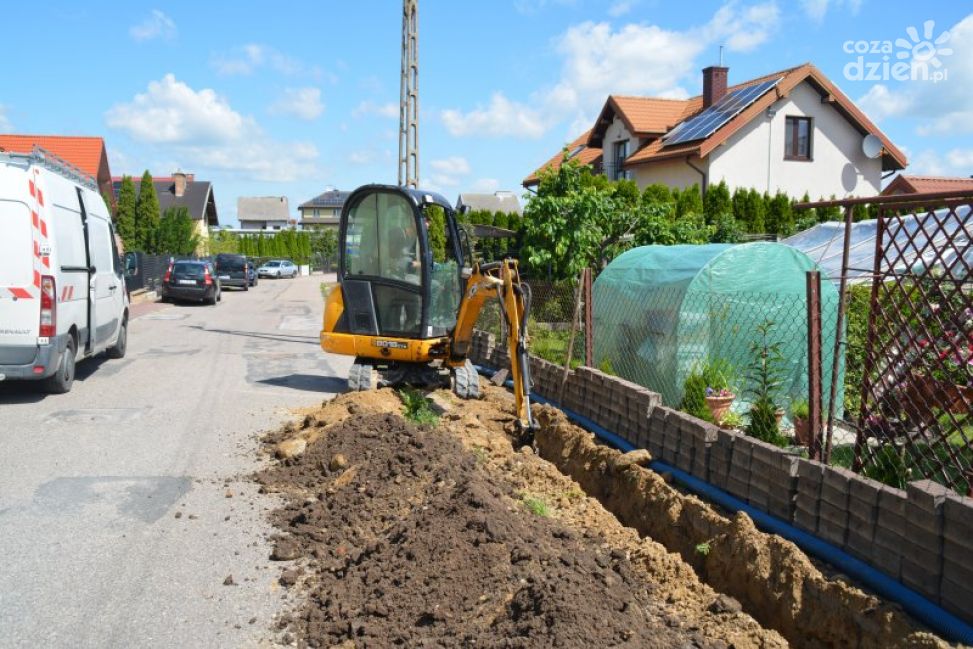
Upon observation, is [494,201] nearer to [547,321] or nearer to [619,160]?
[619,160]

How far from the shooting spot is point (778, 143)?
102 feet

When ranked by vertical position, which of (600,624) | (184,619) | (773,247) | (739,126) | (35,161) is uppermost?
(739,126)

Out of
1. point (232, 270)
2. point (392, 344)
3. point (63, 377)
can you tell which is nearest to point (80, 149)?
point (232, 270)

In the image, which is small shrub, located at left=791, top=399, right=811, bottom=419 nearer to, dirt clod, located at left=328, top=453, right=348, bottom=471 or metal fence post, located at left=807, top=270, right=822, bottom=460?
metal fence post, located at left=807, top=270, right=822, bottom=460

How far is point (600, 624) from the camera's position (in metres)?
4.07

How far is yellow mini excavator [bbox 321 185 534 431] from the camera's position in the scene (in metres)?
11.1

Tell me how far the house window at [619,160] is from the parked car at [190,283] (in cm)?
1694

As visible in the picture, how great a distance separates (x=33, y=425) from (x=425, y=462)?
5092mm

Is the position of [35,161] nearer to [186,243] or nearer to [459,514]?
[459,514]

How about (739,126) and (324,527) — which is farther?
(739,126)

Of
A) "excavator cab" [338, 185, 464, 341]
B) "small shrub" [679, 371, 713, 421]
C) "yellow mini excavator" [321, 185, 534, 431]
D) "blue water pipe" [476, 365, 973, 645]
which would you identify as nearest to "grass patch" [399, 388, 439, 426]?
"yellow mini excavator" [321, 185, 534, 431]

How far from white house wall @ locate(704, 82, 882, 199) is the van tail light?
2468 centimetres

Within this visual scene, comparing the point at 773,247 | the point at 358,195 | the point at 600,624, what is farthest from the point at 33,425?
the point at 773,247

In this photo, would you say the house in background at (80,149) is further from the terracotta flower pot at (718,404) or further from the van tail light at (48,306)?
the terracotta flower pot at (718,404)
